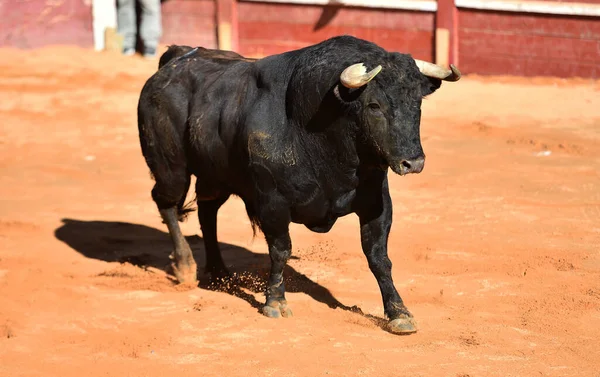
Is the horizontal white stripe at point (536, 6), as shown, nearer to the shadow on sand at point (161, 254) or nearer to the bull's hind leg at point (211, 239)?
the shadow on sand at point (161, 254)

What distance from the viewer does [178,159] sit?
7.52 meters

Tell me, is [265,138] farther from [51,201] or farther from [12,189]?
[12,189]

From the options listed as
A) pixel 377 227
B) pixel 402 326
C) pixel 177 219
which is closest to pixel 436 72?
pixel 377 227

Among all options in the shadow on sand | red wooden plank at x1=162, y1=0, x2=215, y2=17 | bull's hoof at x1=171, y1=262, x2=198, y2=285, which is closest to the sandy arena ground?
the shadow on sand

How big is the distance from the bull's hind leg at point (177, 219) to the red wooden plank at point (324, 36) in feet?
26.5

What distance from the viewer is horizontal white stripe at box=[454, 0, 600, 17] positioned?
1493 cm

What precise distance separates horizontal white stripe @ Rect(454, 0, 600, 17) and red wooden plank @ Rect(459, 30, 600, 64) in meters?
0.37

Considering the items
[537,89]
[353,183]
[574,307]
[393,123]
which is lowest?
[537,89]

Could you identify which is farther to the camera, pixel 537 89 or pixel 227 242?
pixel 537 89

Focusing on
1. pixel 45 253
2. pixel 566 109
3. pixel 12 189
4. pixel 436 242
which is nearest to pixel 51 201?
pixel 12 189

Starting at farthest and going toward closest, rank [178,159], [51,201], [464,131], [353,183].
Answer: [464,131], [51,201], [178,159], [353,183]

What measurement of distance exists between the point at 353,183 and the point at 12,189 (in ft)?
17.8

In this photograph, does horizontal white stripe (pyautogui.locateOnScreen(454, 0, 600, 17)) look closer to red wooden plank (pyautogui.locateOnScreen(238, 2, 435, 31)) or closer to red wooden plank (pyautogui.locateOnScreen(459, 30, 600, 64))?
red wooden plank (pyautogui.locateOnScreen(459, 30, 600, 64))

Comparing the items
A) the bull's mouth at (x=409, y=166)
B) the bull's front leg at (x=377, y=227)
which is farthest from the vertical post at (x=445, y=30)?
the bull's mouth at (x=409, y=166)
